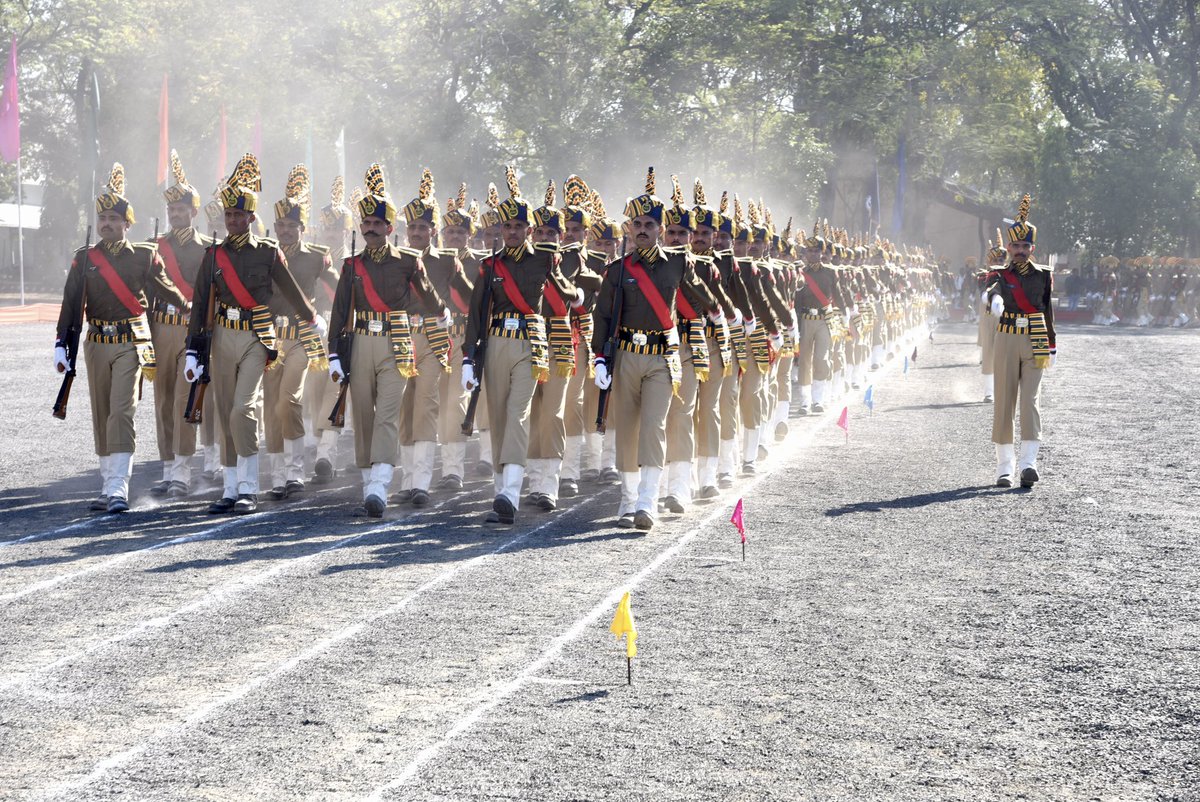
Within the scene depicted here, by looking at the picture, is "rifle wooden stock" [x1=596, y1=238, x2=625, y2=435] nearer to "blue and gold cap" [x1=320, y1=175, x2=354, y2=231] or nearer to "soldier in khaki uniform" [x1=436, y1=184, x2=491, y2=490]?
"soldier in khaki uniform" [x1=436, y1=184, x2=491, y2=490]

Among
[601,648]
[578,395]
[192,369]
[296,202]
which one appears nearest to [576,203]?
[578,395]

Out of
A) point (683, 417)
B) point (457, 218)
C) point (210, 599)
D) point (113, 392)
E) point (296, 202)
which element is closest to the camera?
point (210, 599)

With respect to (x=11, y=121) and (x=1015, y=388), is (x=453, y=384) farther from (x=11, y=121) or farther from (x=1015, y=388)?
(x=11, y=121)

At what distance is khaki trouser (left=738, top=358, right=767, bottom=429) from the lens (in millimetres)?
14531

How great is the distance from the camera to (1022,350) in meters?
13.8

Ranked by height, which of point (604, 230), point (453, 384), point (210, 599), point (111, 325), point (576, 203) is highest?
point (576, 203)

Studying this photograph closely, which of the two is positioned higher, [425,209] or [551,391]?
[425,209]

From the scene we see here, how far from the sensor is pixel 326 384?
1428 centimetres

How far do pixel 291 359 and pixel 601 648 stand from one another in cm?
606

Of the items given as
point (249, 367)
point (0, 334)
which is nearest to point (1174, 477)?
point (249, 367)

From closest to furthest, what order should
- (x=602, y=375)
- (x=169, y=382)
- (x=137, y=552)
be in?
(x=137, y=552), (x=602, y=375), (x=169, y=382)

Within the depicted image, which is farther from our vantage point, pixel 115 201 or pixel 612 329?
pixel 115 201

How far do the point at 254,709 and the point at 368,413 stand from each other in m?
5.21

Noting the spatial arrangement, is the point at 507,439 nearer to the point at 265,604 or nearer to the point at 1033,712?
the point at 265,604
